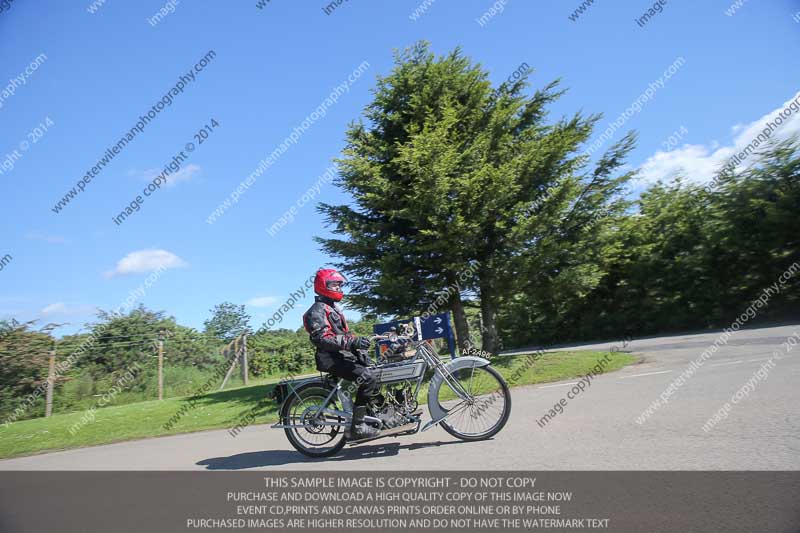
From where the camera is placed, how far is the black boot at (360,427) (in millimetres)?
5336

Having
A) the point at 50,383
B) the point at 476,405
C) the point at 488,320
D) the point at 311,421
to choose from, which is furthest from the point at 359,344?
the point at 50,383

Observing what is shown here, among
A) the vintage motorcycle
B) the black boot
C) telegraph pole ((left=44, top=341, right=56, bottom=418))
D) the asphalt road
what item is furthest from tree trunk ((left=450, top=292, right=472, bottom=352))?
telegraph pole ((left=44, top=341, right=56, bottom=418))

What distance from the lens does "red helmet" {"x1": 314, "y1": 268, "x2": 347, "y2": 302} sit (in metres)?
5.77

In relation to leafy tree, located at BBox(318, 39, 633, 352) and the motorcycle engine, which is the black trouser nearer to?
the motorcycle engine

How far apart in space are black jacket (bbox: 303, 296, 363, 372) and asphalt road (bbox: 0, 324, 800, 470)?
118cm

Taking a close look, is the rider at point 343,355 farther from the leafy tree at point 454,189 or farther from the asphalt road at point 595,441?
the leafy tree at point 454,189

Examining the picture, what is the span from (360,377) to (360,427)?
58 centimetres

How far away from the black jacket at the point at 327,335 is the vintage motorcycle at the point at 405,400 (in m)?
0.33

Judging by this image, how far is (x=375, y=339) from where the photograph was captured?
18.9ft

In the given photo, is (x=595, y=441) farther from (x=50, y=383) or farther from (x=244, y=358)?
(x=244, y=358)

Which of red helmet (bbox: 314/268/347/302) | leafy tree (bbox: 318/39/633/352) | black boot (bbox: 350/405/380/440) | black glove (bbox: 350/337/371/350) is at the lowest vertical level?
black boot (bbox: 350/405/380/440)

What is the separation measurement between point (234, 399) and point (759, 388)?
12.1 meters

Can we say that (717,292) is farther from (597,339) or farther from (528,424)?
(528,424)
